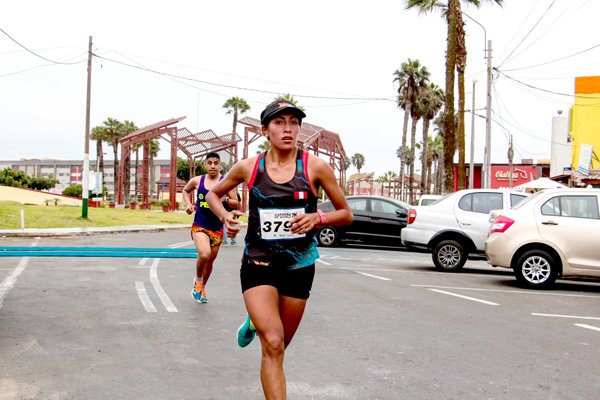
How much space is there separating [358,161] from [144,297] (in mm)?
180032

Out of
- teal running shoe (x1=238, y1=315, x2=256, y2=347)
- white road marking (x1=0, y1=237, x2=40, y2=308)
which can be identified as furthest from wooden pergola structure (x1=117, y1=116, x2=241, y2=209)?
teal running shoe (x1=238, y1=315, x2=256, y2=347)

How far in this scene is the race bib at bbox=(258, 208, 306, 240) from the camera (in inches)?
143

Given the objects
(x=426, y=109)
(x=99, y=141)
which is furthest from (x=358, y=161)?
(x=426, y=109)

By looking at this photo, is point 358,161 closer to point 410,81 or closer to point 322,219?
point 410,81

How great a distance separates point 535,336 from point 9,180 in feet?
282

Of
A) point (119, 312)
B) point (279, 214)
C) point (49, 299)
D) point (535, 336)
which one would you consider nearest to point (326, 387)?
point (279, 214)

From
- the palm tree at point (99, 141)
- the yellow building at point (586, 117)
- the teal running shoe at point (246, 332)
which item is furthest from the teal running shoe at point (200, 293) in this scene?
the palm tree at point (99, 141)

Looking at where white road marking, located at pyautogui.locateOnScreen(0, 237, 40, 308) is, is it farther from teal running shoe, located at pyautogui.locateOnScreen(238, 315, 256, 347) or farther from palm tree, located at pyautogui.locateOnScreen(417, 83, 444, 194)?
palm tree, located at pyautogui.locateOnScreen(417, 83, 444, 194)

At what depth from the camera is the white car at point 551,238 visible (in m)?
10.4

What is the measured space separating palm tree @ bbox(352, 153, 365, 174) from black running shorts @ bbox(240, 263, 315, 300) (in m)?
184

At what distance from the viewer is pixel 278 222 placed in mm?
3639

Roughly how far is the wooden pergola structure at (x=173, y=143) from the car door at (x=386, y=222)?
27.0 metres

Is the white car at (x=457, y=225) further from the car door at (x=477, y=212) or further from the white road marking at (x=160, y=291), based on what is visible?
the white road marking at (x=160, y=291)

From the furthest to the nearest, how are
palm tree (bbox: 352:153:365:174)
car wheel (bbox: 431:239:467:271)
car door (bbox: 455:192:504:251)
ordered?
palm tree (bbox: 352:153:365:174), car wheel (bbox: 431:239:467:271), car door (bbox: 455:192:504:251)
